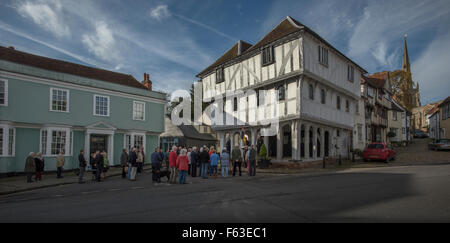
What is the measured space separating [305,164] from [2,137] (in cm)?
1896

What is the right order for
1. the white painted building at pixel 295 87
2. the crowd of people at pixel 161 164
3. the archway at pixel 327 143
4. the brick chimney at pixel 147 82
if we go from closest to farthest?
the crowd of people at pixel 161 164 < the white painted building at pixel 295 87 < the archway at pixel 327 143 < the brick chimney at pixel 147 82

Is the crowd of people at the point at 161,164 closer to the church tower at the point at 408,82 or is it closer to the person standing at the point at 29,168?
the person standing at the point at 29,168

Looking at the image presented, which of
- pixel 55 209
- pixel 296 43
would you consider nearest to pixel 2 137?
pixel 55 209

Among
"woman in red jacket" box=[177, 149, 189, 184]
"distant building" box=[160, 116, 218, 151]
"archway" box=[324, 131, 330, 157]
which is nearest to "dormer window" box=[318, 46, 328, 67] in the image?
"archway" box=[324, 131, 330, 157]

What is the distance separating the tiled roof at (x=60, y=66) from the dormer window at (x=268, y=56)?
11901mm

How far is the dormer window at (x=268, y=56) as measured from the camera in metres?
20.1

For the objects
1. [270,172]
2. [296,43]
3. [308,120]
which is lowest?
[270,172]

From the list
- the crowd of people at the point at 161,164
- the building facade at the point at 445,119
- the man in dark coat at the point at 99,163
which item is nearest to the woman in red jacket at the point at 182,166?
the crowd of people at the point at 161,164

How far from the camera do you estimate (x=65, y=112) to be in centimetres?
1842

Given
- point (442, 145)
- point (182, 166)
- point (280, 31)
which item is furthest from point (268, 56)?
point (442, 145)

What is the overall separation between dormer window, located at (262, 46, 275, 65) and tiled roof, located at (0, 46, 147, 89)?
11.9m

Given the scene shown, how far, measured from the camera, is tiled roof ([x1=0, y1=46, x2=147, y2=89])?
18.1 meters

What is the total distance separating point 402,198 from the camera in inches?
293

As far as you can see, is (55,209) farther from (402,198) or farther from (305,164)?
(305,164)
